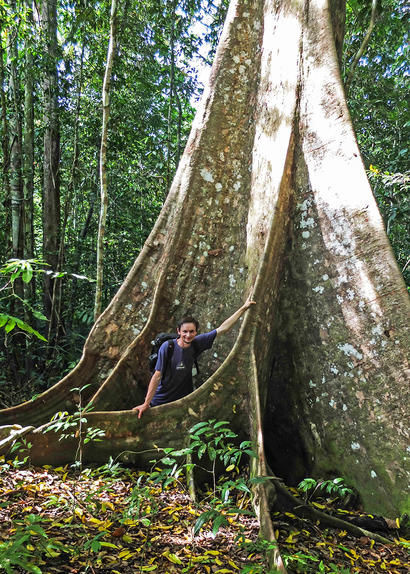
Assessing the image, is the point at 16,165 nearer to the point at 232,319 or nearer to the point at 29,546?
the point at 232,319

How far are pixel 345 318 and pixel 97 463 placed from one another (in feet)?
7.14

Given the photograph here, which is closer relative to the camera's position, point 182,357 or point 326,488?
point 326,488

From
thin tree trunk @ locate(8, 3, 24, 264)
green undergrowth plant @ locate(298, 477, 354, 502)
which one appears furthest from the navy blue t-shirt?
thin tree trunk @ locate(8, 3, 24, 264)

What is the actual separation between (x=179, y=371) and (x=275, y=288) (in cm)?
107

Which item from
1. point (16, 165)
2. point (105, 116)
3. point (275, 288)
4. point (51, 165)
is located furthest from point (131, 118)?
point (275, 288)

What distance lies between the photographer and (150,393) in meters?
3.33

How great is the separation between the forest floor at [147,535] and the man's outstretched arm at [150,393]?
0.47 meters

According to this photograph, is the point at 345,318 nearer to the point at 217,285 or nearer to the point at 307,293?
the point at 307,293

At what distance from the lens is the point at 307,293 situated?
11.8 ft

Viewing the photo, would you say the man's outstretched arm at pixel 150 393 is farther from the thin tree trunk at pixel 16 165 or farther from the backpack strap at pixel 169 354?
the thin tree trunk at pixel 16 165

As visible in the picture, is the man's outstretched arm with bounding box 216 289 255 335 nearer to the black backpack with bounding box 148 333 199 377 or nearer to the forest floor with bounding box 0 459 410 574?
the black backpack with bounding box 148 333 199 377

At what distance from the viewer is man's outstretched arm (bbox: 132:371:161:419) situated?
322 cm

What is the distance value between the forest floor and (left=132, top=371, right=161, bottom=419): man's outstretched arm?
0.47 meters

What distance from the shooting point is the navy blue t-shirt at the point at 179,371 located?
360 cm
